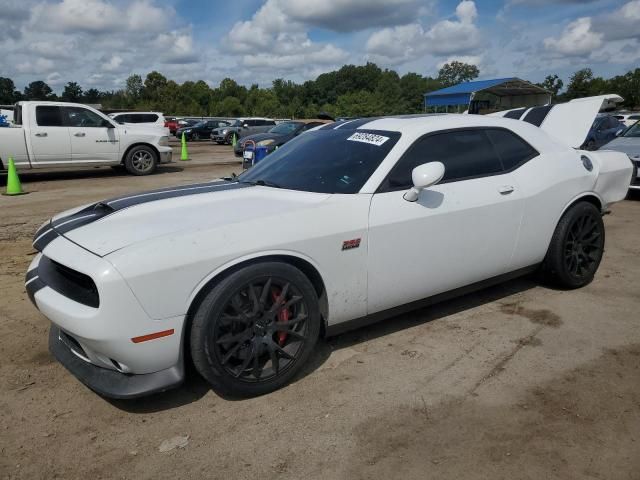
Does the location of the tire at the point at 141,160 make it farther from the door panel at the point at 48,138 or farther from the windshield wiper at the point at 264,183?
the windshield wiper at the point at 264,183

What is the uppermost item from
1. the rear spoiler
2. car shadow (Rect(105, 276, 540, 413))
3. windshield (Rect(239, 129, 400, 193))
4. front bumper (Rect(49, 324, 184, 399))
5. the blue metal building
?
the blue metal building

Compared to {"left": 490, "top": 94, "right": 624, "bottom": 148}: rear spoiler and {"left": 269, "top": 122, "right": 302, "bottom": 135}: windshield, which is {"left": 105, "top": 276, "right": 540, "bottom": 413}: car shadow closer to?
{"left": 490, "top": 94, "right": 624, "bottom": 148}: rear spoiler

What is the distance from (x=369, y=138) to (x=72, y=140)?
1038 centimetres

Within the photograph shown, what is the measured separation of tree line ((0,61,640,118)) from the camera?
2386 inches

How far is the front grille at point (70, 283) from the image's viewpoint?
8.16 ft

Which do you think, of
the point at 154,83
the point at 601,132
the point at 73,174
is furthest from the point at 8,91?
the point at 601,132

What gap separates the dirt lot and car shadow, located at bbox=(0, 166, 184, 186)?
32.1ft

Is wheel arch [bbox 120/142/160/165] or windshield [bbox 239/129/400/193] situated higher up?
windshield [bbox 239/129/400/193]

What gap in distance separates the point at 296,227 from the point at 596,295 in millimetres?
2921

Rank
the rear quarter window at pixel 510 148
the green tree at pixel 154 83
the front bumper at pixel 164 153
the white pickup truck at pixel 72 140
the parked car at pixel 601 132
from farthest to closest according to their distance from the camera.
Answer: the green tree at pixel 154 83
the parked car at pixel 601 132
the front bumper at pixel 164 153
the white pickup truck at pixel 72 140
the rear quarter window at pixel 510 148

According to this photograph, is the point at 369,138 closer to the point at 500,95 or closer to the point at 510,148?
the point at 510,148

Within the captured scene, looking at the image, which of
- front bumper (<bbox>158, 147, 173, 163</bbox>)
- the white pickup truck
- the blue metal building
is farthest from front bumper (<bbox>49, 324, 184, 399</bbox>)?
the blue metal building

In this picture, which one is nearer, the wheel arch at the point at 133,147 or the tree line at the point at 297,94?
the wheel arch at the point at 133,147

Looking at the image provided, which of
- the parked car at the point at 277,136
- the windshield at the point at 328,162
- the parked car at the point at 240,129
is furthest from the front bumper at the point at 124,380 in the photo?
the parked car at the point at 240,129
